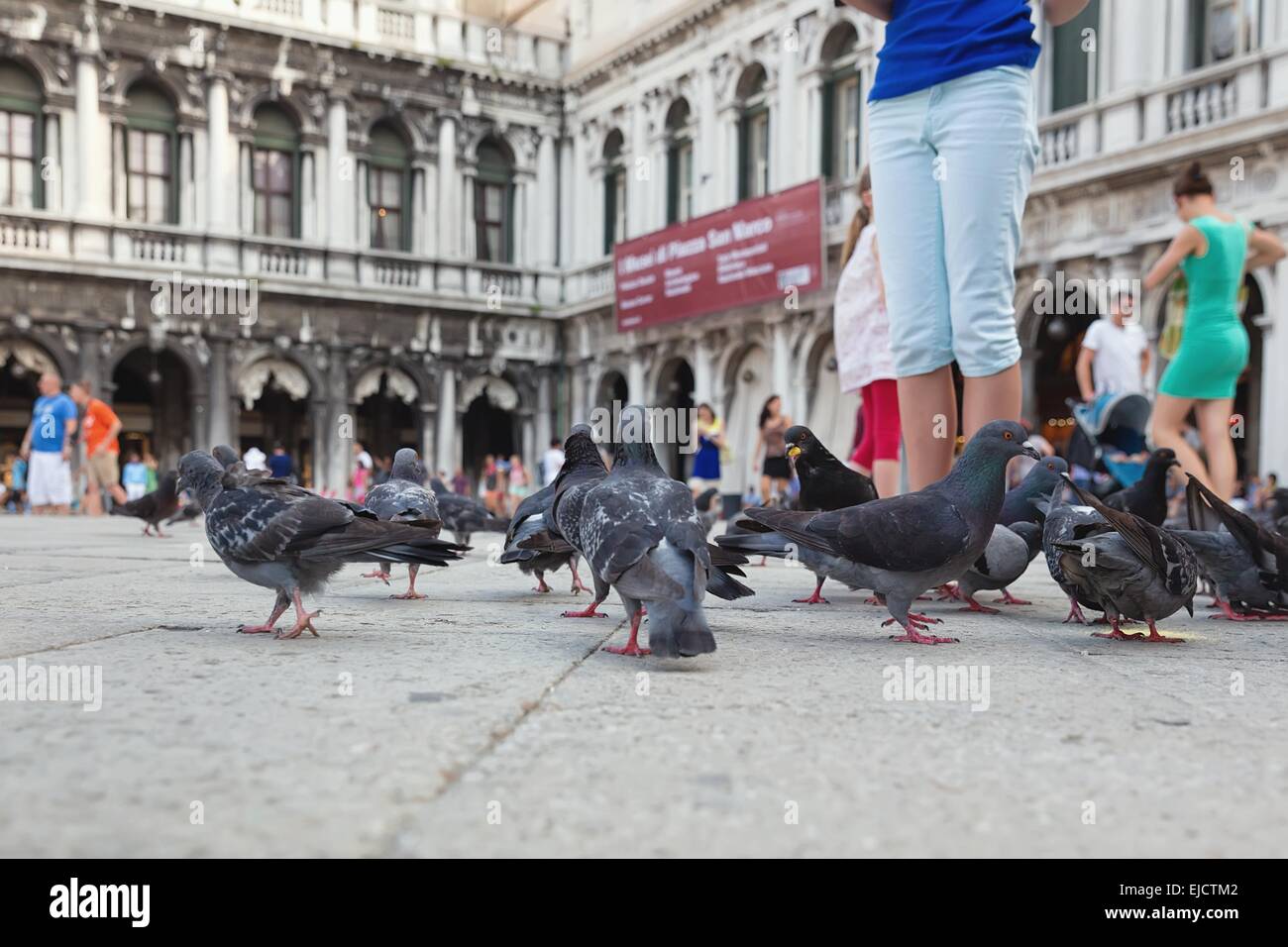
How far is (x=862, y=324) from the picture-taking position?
221 inches

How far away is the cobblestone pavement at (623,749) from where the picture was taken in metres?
1.41

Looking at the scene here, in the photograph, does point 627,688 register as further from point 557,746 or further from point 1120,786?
point 1120,786

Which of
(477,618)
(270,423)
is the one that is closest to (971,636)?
(477,618)

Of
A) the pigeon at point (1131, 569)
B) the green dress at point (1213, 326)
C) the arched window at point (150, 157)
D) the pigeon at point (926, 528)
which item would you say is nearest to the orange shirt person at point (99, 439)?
the arched window at point (150, 157)

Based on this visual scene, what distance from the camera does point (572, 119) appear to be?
2594cm

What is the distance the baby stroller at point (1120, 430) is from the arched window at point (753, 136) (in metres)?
13.4

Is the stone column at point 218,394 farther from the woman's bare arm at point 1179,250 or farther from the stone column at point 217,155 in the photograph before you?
the woman's bare arm at point 1179,250

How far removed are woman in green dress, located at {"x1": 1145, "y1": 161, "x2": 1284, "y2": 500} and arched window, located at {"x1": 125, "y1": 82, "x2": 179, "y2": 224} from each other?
796 inches

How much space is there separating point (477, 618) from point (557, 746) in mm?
1980

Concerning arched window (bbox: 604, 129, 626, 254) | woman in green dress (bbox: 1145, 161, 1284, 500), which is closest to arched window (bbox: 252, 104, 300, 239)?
arched window (bbox: 604, 129, 626, 254)

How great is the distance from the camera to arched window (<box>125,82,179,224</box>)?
22.2 m

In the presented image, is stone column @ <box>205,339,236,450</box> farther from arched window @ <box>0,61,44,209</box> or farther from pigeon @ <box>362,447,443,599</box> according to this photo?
pigeon @ <box>362,447,443,599</box>

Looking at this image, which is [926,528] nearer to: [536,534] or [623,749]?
[536,534]

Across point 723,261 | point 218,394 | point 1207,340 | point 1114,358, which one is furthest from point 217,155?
point 1207,340
